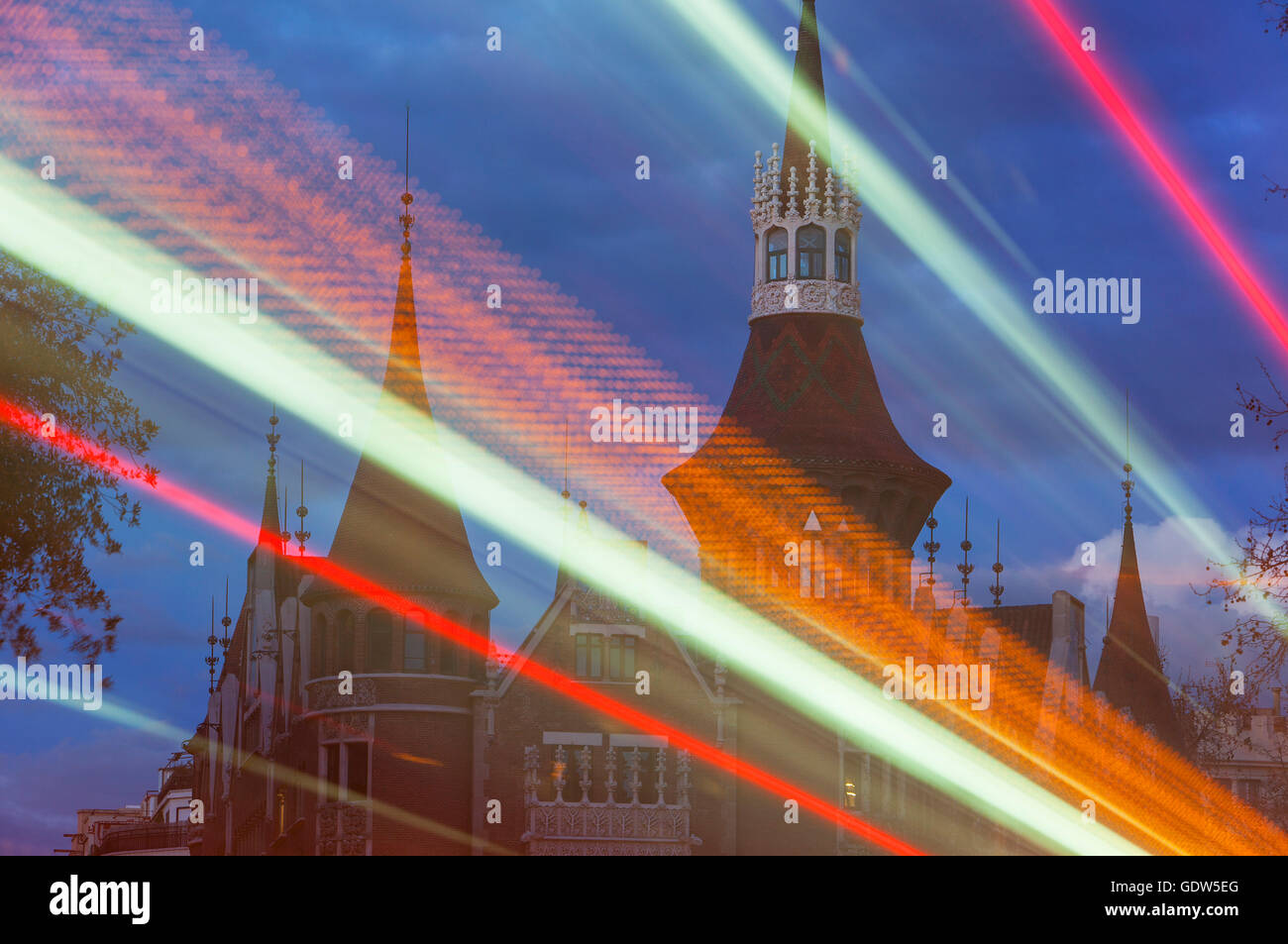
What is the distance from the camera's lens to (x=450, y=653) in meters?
58.6

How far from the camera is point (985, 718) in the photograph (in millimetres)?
69062

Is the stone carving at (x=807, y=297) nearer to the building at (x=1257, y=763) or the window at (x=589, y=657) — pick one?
the window at (x=589, y=657)

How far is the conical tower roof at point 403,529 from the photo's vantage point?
58375mm

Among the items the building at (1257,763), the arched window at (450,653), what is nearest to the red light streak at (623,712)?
the arched window at (450,653)

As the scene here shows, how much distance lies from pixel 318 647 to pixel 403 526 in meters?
4.21

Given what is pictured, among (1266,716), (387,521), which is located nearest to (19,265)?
(387,521)

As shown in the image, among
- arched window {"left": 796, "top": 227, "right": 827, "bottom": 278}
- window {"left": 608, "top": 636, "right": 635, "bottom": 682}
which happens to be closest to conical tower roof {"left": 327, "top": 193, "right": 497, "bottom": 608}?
window {"left": 608, "top": 636, "right": 635, "bottom": 682}

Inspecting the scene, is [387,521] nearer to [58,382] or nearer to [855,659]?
[855,659]

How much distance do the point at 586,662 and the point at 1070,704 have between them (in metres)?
20.9

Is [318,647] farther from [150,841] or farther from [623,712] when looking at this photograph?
[150,841]

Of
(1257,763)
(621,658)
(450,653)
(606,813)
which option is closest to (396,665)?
(450,653)

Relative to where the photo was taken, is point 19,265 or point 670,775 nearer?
point 19,265

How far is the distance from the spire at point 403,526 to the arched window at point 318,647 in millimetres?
1909

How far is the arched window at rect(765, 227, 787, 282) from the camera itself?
67.3 metres
